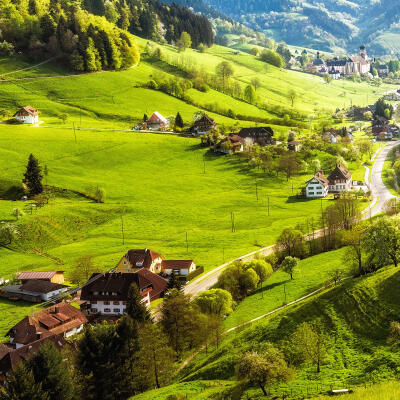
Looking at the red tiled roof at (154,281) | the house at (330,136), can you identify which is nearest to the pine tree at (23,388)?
the red tiled roof at (154,281)

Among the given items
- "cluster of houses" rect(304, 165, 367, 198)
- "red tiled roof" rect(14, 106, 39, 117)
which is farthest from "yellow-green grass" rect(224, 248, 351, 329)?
"red tiled roof" rect(14, 106, 39, 117)

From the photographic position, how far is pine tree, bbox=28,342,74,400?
4634cm

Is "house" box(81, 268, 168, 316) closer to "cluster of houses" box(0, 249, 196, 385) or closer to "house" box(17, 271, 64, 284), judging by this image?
"cluster of houses" box(0, 249, 196, 385)

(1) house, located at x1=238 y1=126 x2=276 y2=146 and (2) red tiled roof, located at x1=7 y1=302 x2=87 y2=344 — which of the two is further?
(1) house, located at x1=238 y1=126 x2=276 y2=146

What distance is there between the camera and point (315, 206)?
12125 centimetres

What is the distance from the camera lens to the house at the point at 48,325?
66.7 meters

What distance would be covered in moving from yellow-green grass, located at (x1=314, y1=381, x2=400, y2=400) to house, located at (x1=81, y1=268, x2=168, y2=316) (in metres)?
46.2

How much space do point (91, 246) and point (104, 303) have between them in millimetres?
24368

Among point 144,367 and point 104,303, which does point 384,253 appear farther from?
point 104,303

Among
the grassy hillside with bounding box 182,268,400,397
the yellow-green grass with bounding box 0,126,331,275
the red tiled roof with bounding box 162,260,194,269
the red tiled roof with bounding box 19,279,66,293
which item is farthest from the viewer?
the yellow-green grass with bounding box 0,126,331,275

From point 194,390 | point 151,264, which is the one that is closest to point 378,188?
point 151,264

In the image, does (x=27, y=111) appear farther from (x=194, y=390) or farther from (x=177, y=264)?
(x=194, y=390)

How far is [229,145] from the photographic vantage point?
159m

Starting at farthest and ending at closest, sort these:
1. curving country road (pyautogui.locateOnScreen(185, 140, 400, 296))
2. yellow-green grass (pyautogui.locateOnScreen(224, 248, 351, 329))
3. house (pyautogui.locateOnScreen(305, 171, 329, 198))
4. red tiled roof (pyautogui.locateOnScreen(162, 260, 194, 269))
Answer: house (pyautogui.locateOnScreen(305, 171, 329, 198)) < red tiled roof (pyautogui.locateOnScreen(162, 260, 194, 269)) < curving country road (pyautogui.locateOnScreen(185, 140, 400, 296)) < yellow-green grass (pyautogui.locateOnScreen(224, 248, 351, 329))
